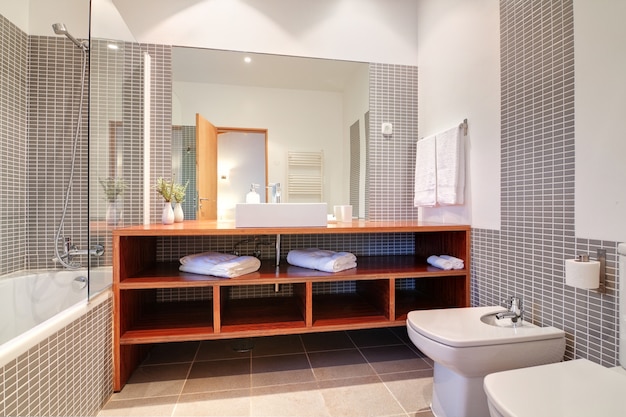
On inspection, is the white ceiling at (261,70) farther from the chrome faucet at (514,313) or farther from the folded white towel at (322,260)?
the chrome faucet at (514,313)

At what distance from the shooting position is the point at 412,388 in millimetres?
1583

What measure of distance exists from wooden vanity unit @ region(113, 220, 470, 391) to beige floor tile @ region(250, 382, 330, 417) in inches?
11.2

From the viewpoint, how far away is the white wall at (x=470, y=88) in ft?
5.53

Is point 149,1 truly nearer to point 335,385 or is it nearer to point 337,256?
point 337,256

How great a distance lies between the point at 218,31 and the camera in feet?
7.01

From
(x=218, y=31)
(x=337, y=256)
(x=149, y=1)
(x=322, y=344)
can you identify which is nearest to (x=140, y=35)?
(x=149, y=1)

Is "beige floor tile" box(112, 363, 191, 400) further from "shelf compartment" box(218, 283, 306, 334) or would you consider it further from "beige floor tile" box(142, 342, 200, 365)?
"shelf compartment" box(218, 283, 306, 334)

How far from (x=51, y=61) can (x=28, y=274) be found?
1397mm

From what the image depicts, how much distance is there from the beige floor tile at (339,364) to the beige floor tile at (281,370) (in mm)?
56

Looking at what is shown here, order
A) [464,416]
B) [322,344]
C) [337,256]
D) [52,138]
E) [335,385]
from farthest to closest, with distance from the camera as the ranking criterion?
[322,344], [52,138], [337,256], [335,385], [464,416]

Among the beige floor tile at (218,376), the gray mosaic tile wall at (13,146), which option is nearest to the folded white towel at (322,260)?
the beige floor tile at (218,376)

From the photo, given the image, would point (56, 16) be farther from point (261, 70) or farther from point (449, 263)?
point (449, 263)

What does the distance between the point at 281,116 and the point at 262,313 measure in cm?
142

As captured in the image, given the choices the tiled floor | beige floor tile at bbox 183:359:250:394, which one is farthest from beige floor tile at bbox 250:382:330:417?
beige floor tile at bbox 183:359:250:394
